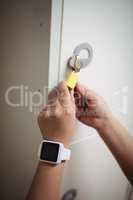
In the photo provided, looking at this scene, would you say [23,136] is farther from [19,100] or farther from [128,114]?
[128,114]

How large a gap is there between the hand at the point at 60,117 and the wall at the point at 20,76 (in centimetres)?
6

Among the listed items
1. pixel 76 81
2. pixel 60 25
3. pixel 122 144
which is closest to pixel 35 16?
pixel 60 25

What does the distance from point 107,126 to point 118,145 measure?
2.7 inches

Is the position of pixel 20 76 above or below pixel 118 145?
above

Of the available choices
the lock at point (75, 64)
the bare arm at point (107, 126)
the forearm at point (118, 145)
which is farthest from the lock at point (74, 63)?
the forearm at point (118, 145)

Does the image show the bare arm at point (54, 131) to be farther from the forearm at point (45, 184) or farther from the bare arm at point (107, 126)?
the bare arm at point (107, 126)

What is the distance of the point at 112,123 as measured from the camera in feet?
2.02

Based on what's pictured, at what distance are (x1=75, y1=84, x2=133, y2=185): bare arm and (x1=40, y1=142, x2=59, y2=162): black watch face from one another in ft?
0.48

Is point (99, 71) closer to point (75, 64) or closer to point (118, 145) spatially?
point (75, 64)

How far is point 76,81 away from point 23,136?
23 centimetres

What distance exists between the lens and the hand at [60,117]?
46 cm

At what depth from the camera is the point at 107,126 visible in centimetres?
61

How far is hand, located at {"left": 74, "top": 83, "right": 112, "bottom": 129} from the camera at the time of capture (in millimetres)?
553

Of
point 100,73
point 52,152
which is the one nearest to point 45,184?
point 52,152
